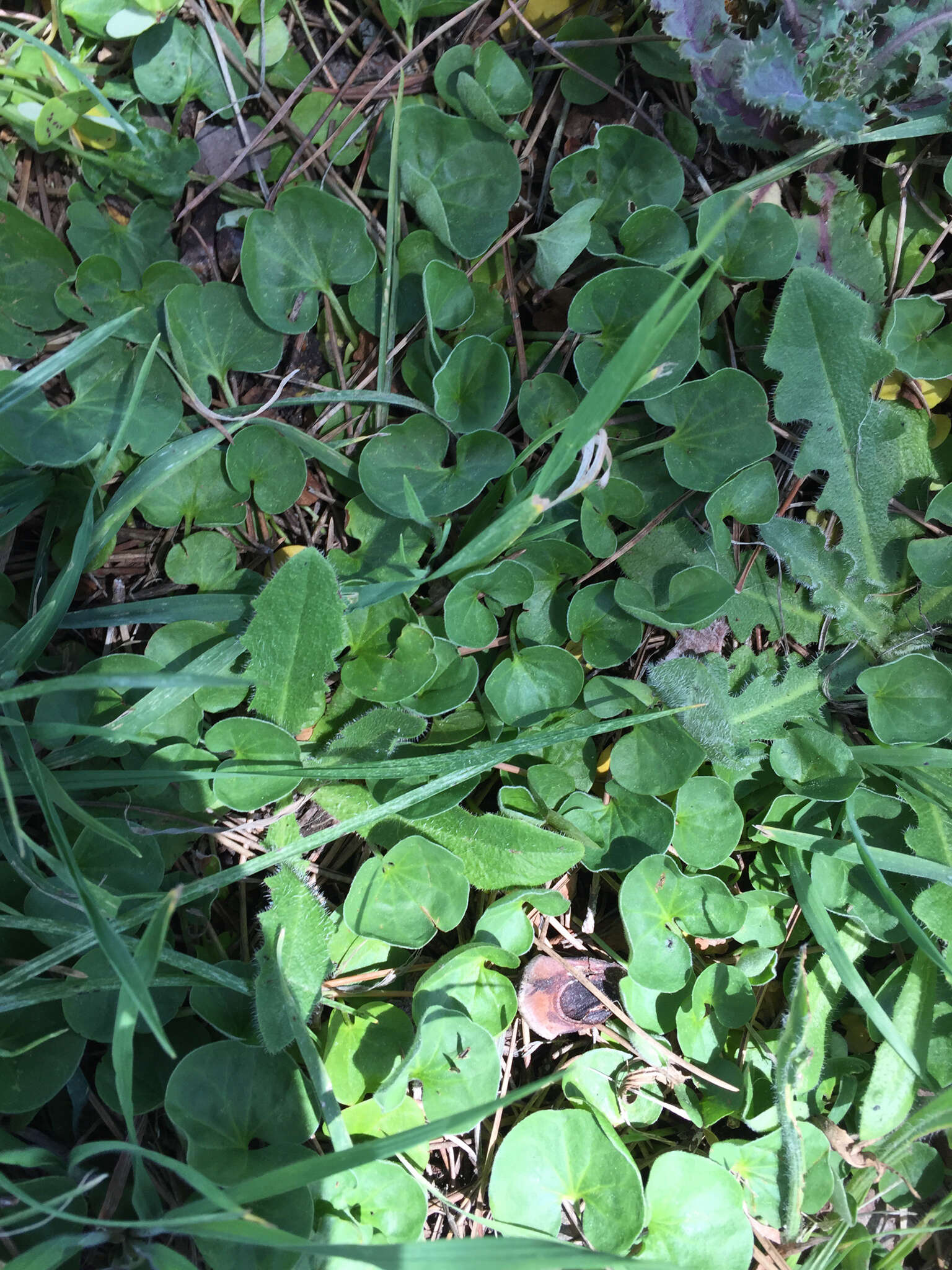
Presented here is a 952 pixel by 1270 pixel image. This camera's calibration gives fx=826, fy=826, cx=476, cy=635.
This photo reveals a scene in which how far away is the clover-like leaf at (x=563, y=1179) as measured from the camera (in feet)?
5.18

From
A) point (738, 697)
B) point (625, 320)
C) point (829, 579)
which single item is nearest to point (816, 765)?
point (738, 697)

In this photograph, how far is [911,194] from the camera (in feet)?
5.84

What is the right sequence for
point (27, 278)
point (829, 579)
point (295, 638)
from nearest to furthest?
point (295, 638)
point (27, 278)
point (829, 579)

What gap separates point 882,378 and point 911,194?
1.40 feet

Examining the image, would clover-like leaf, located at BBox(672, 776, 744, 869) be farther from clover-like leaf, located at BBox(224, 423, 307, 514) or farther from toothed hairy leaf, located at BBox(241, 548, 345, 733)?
clover-like leaf, located at BBox(224, 423, 307, 514)

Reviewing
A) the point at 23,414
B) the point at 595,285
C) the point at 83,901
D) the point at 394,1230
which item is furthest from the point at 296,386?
the point at 394,1230

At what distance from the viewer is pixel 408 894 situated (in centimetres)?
161

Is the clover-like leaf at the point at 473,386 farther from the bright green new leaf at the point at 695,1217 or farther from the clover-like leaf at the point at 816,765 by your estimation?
the bright green new leaf at the point at 695,1217

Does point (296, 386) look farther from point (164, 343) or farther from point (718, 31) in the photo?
point (718, 31)

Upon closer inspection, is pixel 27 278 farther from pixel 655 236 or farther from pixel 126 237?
pixel 655 236

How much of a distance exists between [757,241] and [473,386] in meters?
0.64

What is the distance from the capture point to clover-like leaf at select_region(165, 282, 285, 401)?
5.35 ft

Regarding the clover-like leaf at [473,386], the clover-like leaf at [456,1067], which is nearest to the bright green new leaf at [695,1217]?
the clover-like leaf at [456,1067]

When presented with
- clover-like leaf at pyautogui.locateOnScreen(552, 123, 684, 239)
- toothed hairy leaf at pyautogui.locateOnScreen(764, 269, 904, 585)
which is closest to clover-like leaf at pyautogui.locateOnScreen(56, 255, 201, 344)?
clover-like leaf at pyautogui.locateOnScreen(552, 123, 684, 239)
